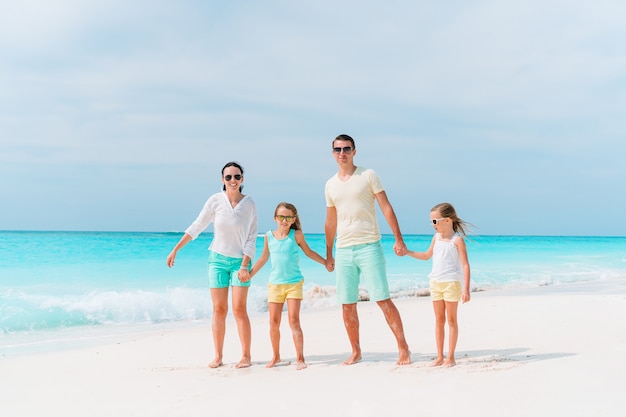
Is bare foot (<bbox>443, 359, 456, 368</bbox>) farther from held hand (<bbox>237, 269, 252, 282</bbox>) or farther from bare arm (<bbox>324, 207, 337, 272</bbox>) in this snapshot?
held hand (<bbox>237, 269, 252, 282</bbox>)

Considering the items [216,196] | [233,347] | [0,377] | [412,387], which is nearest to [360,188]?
[216,196]

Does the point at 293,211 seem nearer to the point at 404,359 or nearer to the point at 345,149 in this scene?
the point at 345,149

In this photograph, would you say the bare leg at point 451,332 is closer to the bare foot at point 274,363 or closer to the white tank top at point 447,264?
the white tank top at point 447,264

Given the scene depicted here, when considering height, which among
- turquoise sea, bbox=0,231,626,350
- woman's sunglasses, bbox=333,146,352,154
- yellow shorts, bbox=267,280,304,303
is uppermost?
woman's sunglasses, bbox=333,146,352,154

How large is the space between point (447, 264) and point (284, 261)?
1477 mm

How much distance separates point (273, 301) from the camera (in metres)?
5.43

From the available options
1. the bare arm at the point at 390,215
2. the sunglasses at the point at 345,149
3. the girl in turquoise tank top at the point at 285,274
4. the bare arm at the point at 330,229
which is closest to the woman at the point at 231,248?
the girl in turquoise tank top at the point at 285,274

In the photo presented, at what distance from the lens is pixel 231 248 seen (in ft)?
18.0

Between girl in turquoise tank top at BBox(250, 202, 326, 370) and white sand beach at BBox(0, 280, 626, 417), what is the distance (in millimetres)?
323

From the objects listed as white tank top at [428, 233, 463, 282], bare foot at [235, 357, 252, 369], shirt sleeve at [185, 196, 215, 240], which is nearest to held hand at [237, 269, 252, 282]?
shirt sleeve at [185, 196, 215, 240]

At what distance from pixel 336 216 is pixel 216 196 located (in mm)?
1174

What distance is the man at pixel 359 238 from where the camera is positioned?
520cm

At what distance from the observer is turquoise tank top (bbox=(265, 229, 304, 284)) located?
5.38 m

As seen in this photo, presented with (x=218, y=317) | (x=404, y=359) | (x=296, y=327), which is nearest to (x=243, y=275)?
(x=218, y=317)
